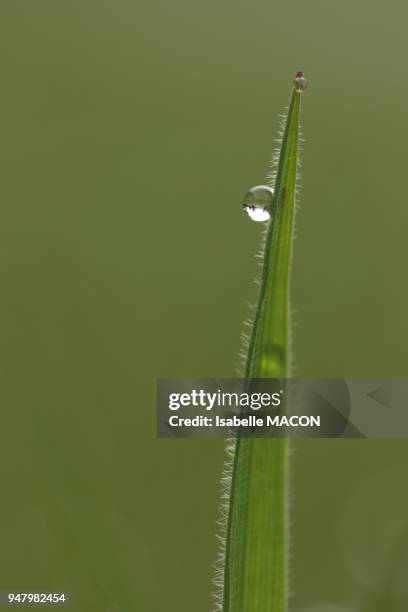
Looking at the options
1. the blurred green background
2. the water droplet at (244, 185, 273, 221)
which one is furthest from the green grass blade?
the blurred green background

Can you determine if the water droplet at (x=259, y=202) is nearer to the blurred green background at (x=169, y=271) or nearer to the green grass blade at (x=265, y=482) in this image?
the green grass blade at (x=265, y=482)

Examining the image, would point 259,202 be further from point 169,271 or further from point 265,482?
point 169,271

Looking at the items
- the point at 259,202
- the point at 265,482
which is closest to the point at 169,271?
the point at 259,202

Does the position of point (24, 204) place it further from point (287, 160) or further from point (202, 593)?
point (287, 160)

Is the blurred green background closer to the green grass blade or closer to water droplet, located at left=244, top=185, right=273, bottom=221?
the green grass blade

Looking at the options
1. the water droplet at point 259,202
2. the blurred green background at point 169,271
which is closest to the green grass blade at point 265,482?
the water droplet at point 259,202

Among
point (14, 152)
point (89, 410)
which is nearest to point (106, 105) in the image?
point (14, 152)
